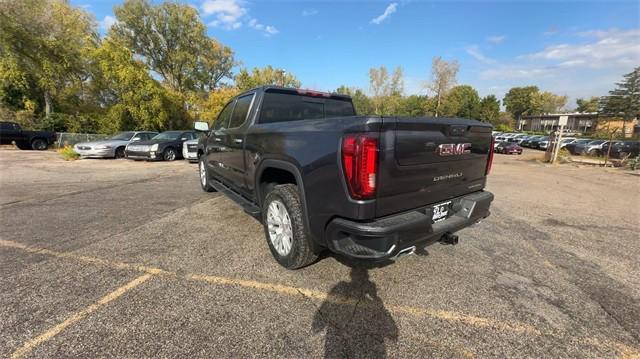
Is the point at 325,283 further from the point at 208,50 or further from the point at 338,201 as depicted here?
the point at 208,50

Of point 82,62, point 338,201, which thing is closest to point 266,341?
point 338,201

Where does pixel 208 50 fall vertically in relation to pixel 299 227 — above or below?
above

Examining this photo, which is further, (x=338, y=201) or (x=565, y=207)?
(x=565, y=207)

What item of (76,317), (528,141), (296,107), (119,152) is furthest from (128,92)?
(528,141)

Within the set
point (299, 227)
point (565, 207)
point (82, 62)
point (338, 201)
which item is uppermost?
point (82, 62)

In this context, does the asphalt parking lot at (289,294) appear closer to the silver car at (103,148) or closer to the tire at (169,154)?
the tire at (169,154)

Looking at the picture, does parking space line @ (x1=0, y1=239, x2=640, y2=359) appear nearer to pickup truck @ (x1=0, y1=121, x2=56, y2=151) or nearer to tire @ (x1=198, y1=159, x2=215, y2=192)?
tire @ (x1=198, y1=159, x2=215, y2=192)

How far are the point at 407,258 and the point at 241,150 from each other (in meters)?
2.48

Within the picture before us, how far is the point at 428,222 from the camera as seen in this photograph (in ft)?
7.79

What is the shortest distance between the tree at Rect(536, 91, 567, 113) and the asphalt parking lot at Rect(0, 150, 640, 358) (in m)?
91.2

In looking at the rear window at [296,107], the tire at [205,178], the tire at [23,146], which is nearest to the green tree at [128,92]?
the tire at [23,146]

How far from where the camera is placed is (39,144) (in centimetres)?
1692

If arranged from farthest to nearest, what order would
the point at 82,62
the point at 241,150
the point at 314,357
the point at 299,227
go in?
the point at 82,62, the point at 241,150, the point at 299,227, the point at 314,357

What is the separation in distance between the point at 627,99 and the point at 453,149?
68.8 meters
